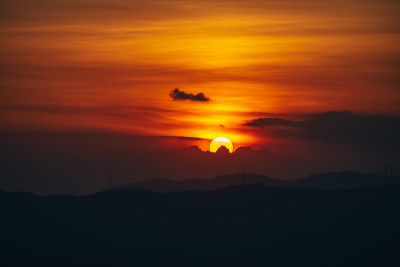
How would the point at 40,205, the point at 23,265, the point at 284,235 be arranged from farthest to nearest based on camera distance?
the point at 40,205
the point at 284,235
the point at 23,265

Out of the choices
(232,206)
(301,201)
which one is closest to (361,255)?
(301,201)

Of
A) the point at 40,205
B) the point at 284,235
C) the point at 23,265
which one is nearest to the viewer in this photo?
the point at 23,265

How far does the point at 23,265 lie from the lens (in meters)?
118

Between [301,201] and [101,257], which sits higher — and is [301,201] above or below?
above

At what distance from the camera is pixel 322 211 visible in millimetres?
137000

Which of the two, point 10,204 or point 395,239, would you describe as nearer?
point 395,239

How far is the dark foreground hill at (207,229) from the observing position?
121688 millimetres

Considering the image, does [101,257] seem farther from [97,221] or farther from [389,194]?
[389,194]

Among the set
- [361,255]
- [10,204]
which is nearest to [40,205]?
[10,204]

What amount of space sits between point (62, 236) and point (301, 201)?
44243 mm

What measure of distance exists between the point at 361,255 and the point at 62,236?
4988 centimetres

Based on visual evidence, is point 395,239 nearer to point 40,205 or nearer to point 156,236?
point 156,236

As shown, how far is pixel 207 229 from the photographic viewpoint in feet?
453

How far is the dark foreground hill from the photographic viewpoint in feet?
399
